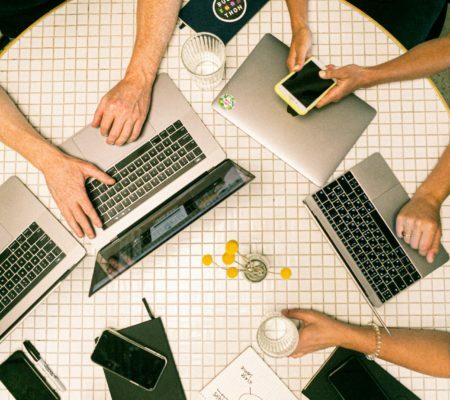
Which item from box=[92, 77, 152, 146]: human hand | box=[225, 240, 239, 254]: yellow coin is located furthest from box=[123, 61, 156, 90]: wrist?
box=[225, 240, 239, 254]: yellow coin

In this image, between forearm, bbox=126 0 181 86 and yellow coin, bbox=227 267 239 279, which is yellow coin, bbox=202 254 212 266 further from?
forearm, bbox=126 0 181 86

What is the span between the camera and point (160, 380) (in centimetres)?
124

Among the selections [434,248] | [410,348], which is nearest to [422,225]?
[434,248]

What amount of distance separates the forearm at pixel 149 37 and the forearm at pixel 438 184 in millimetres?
824

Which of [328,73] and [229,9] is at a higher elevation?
[229,9]

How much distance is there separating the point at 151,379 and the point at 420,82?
113 centimetres

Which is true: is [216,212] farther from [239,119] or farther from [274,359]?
[274,359]

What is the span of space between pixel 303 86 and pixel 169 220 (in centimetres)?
51

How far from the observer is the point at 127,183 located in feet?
4.08

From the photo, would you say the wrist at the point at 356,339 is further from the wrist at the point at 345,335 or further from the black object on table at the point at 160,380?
the black object on table at the point at 160,380

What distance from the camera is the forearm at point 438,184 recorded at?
1.24 meters

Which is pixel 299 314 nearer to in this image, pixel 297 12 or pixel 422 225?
pixel 422 225

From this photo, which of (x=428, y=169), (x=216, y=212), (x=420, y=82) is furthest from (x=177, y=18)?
(x=428, y=169)

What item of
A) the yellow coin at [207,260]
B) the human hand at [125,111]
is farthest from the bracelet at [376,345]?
the human hand at [125,111]
